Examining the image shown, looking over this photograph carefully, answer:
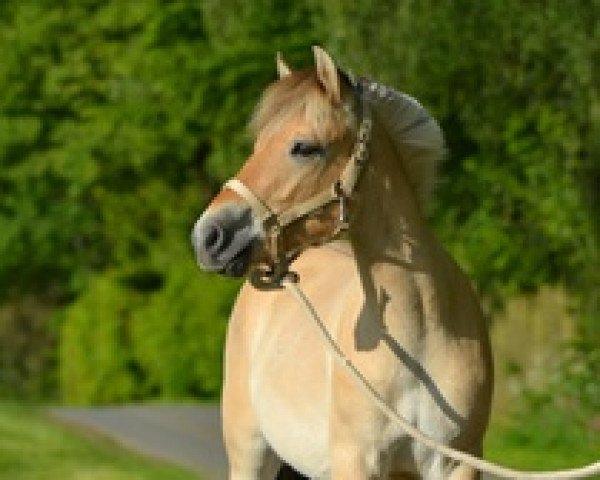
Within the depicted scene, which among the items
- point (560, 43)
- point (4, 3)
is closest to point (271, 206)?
point (560, 43)

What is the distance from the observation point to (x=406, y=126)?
7.86 m

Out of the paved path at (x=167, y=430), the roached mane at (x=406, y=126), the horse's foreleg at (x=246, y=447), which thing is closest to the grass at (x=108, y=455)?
the paved path at (x=167, y=430)

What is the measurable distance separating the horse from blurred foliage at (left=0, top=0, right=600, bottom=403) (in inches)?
→ 283

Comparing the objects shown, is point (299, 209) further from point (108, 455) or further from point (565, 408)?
point (565, 408)

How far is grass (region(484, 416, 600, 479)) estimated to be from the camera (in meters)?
16.5

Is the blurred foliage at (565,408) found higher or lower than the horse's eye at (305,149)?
Result: lower

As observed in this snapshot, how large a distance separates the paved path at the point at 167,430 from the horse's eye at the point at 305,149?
8347 millimetres

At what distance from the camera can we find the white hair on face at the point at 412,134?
780 centimetres

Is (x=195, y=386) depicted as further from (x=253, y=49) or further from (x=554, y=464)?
(x=554, y=464)

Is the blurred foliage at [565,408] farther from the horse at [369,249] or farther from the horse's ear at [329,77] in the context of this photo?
the horse's ear at [329,77]

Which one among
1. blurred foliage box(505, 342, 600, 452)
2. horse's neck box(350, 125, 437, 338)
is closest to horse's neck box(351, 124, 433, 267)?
horse's neck box(350, 125, 437, 338)

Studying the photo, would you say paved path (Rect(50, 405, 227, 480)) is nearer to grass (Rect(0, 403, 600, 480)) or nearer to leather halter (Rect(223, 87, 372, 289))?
grass (Rect(0, 403, 600, 480))

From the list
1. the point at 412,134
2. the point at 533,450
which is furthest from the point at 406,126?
the point at 533,450

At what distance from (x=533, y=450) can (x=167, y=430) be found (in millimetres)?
4339
